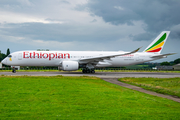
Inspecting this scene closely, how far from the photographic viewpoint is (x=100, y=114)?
632 centimetres

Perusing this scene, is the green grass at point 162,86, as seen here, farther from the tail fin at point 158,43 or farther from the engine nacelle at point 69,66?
the tail fin at point 158,43

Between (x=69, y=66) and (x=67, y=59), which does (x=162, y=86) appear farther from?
(x=67, y=59)

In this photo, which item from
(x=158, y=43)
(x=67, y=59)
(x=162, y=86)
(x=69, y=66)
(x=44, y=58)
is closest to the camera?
(x=162, y=86)

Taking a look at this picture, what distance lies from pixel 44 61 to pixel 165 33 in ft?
87.3

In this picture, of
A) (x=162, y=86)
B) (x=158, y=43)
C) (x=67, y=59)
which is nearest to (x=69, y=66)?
(x=67, y=59)

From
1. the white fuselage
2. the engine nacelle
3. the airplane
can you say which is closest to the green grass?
the airplane

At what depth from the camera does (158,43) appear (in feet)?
127

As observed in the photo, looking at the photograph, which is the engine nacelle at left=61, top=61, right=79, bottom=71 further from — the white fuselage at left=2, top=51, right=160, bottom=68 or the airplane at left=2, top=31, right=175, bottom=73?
the white fuselage at left=2, top=51, right=160, bottom=68

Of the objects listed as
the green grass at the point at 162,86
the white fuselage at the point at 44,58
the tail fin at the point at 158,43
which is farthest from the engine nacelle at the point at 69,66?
the tail fin at the point at 158,43

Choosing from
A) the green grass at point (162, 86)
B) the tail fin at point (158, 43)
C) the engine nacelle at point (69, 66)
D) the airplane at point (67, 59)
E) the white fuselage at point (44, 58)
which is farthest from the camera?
the tail fin at point (158, 43)

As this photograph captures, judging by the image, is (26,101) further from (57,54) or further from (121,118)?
(57,54)

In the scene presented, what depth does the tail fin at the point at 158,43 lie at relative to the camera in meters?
38.6

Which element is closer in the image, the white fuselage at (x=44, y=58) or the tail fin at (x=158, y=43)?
the white fuselage at (x=44, y=58)

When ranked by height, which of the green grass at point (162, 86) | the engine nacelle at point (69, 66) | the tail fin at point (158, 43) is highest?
the tail fin at point (158, 43)
